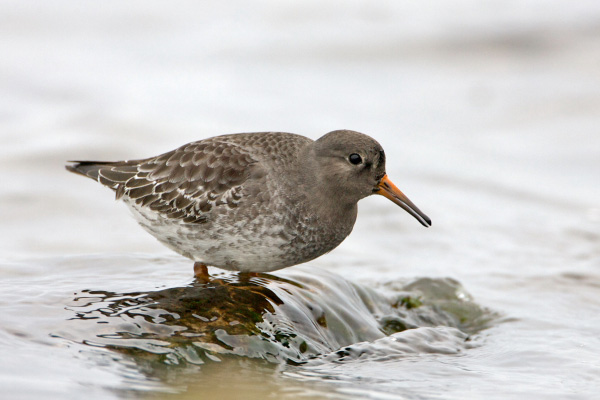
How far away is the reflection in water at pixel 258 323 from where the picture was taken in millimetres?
6277

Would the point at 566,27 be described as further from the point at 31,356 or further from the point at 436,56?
Answer: the point at 31,356

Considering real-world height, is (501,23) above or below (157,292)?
above

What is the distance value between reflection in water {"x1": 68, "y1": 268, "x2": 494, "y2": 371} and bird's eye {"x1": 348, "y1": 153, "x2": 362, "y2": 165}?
1315 millimetres

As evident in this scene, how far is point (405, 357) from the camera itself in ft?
22.9

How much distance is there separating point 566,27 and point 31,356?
50.5 feet

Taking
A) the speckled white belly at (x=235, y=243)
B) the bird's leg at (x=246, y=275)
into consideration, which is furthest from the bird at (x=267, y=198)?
the bird's leg at (x=246, y=275)

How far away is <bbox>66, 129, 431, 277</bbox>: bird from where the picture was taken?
23.9 feet

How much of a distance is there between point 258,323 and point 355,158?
5.76 feet

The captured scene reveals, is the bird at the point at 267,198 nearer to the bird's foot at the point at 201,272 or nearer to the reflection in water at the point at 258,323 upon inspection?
the bird's foot at the point at 201,272

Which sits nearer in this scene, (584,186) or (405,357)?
(405,357)

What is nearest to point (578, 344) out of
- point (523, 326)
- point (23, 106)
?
point (523, 326)

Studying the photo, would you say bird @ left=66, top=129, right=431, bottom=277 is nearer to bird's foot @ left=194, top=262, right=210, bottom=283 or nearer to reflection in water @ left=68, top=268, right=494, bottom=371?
bird's foot @ left=194, top=262, right=210, bottom=283

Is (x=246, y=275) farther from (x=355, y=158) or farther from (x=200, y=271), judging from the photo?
(x=355, y=158)

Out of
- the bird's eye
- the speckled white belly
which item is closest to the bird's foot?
the speckled white belly
